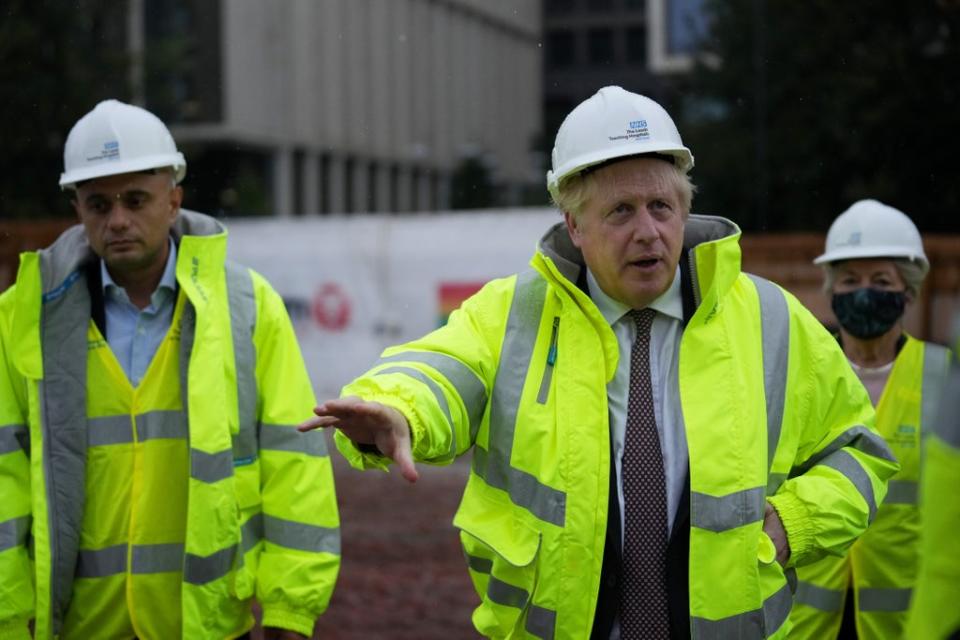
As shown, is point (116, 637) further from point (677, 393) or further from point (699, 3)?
point (699, 3)

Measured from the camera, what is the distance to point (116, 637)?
4520 millimetres

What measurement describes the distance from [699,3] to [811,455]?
1009 inches

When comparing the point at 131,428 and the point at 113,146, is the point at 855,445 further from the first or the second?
the point at 113,146

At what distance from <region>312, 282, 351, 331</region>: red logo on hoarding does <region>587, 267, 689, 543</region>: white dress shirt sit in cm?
1203

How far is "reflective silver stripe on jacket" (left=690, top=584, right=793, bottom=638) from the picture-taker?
137 inches

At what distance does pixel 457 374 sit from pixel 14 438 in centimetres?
159

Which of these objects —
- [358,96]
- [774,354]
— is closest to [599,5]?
[358,96]

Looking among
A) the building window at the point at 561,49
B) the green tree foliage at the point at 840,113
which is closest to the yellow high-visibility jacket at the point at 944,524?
the green tree foliage at the point at 840,113

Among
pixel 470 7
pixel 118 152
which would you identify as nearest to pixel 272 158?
pixel 470 7

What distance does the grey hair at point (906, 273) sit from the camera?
562 centimetres

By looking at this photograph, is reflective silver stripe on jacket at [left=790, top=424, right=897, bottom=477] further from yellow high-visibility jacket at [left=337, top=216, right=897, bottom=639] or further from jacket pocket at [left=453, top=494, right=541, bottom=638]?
jacket pocket at [left=453, top=494, right=541, bottom=638]

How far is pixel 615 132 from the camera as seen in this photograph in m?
3.66

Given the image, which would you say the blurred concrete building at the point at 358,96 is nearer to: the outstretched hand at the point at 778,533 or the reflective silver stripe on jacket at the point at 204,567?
the reflective silver stripe on jacket at the point at 204,567

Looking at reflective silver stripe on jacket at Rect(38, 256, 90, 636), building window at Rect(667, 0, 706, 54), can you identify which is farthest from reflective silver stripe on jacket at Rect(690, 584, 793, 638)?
building window at Rect(667, 0, 706, 54)
